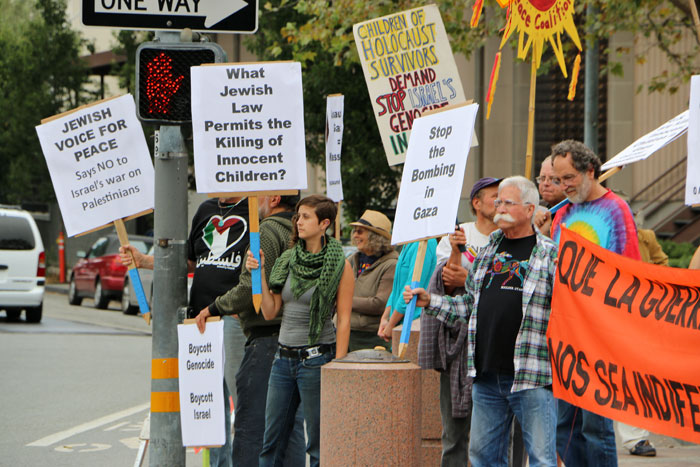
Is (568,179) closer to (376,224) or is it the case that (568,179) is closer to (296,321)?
(296,321)

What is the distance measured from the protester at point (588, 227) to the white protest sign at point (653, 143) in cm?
77

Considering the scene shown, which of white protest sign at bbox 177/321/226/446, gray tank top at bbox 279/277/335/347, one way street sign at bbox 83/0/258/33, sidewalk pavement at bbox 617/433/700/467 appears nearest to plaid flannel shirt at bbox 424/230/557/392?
gray tank top at bbox 279/277/335/347

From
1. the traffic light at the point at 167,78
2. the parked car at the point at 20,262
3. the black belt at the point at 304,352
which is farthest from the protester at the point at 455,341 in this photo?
the parked car at the point at 20,262

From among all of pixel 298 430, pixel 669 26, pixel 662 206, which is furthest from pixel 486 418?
pixel 662 206

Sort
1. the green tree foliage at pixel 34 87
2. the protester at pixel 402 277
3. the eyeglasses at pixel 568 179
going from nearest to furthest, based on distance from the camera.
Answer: the eyeglasses at pixel 568 179, the protester at pixel 402 277, the green tree foliage at pixel 34 87

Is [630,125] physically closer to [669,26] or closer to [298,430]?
[669,26]

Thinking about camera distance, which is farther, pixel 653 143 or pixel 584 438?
pixel 653 143

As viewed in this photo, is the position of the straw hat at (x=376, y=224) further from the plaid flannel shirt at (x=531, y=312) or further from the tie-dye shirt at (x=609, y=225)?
the plaid flannel shirt at (x=531, y=312)

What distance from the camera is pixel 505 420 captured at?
240 inches

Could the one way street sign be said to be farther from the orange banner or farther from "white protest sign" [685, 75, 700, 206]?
"white protest sign" [685, 75, 700, 206]

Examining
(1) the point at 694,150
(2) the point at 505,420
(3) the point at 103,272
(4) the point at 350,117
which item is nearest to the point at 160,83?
(2) the point at 505,420

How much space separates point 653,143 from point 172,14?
3206 millimetres

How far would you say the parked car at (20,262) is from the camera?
793 inches

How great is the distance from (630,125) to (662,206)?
7.30 ft
